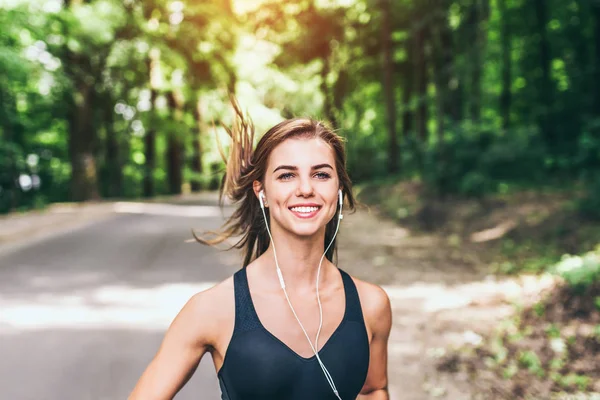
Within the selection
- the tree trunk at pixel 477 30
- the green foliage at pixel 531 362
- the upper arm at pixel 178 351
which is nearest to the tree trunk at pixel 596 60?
the tree trunk at pixel 477 30

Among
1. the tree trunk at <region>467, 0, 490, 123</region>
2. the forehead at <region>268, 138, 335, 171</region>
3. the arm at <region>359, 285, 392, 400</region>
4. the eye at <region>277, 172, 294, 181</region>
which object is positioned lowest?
the arm at <region>359, 285, 392, 400</region>

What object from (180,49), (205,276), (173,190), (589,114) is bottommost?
(173,190)

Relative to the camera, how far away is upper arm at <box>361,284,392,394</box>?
2.11 meters

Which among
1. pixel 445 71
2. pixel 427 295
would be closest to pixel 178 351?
pixel 427 295

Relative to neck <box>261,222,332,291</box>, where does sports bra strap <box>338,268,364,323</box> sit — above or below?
below

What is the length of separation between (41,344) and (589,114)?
52.3 feet

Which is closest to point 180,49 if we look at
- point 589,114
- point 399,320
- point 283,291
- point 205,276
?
point 589,114

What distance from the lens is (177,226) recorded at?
18.7 m

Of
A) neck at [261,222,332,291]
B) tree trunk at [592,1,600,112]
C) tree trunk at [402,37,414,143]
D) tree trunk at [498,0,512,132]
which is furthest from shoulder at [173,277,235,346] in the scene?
tree trunk at [402,37,414,143]

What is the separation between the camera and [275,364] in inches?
74.2

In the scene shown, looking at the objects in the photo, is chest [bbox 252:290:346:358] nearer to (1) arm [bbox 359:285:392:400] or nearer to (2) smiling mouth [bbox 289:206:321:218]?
(1) arm [bbox 359:285:392:400]

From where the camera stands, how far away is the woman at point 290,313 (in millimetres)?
1899

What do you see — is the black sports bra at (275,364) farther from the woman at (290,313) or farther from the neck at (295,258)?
the neck at (295,258)

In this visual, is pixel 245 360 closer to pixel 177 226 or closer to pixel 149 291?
pixel 149 291
